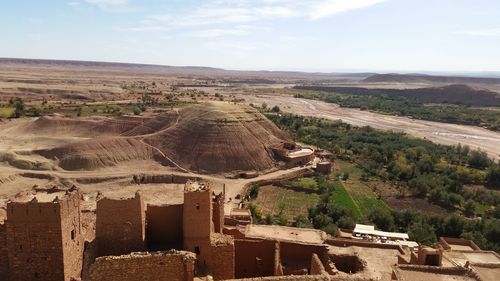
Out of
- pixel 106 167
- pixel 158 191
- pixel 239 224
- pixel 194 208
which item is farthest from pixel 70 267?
pixel 106 167

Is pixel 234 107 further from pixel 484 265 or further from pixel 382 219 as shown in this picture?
pixel 484 265

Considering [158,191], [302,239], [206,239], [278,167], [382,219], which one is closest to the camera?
[206,239]

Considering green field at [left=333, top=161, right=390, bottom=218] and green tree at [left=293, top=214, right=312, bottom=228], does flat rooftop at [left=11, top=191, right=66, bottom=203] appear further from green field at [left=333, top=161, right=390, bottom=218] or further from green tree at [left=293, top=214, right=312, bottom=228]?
green field at [left=333, top=161, right=390, bottom=218]

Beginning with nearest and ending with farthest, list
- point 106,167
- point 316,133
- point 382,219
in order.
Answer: point 382,219 → point 106,167 → point 316,133

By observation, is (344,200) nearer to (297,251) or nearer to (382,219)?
(382,219)

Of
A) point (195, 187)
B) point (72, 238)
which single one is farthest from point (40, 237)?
point (195, 187)

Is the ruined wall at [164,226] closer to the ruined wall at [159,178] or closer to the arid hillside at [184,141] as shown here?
the ruined wall at [159,178]

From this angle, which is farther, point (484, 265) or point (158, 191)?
point (158, 191)
